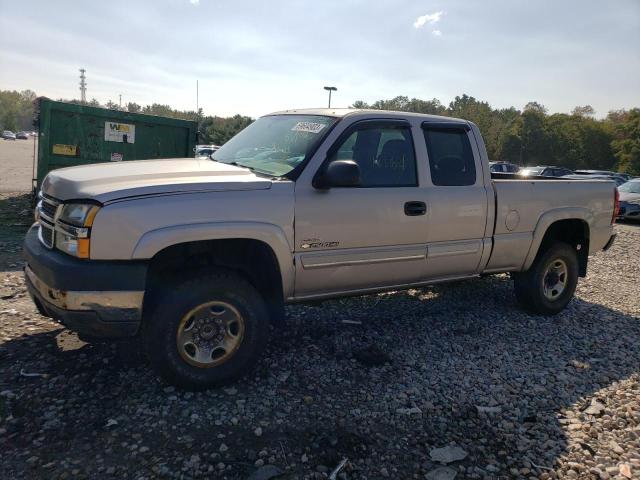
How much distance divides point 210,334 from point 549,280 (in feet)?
12.5

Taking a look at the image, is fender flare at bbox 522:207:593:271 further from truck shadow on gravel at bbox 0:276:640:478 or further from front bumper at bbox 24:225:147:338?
front bumper at bbox 24:225:147:338

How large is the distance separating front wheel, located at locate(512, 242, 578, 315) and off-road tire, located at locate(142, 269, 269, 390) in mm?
3098

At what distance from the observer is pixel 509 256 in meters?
4.76

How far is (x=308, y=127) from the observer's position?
13.0ft

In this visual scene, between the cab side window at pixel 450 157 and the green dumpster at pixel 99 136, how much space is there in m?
6.12

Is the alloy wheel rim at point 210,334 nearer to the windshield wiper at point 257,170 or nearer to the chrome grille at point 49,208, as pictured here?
the windshield wiper at point 257,170

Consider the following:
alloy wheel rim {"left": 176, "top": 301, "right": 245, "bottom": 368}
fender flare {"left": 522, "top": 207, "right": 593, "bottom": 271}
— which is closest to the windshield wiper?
alloy wheel rim {"left": 176, "top": 301, "right": 245, "bottom": 368}

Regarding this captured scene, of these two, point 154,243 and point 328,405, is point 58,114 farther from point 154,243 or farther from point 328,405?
point 328,405

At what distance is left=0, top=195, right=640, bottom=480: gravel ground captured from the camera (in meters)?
2.69

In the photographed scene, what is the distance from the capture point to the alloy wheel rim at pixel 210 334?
3.21m

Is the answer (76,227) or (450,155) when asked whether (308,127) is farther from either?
(76,227)

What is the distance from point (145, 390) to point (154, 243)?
42.3 inches

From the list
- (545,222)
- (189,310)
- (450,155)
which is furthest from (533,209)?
(189,310)

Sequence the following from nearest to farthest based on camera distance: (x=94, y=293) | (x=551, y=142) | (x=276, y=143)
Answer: (x=94, y=293) → (x=276, y=143) → (x=551, y=142)
